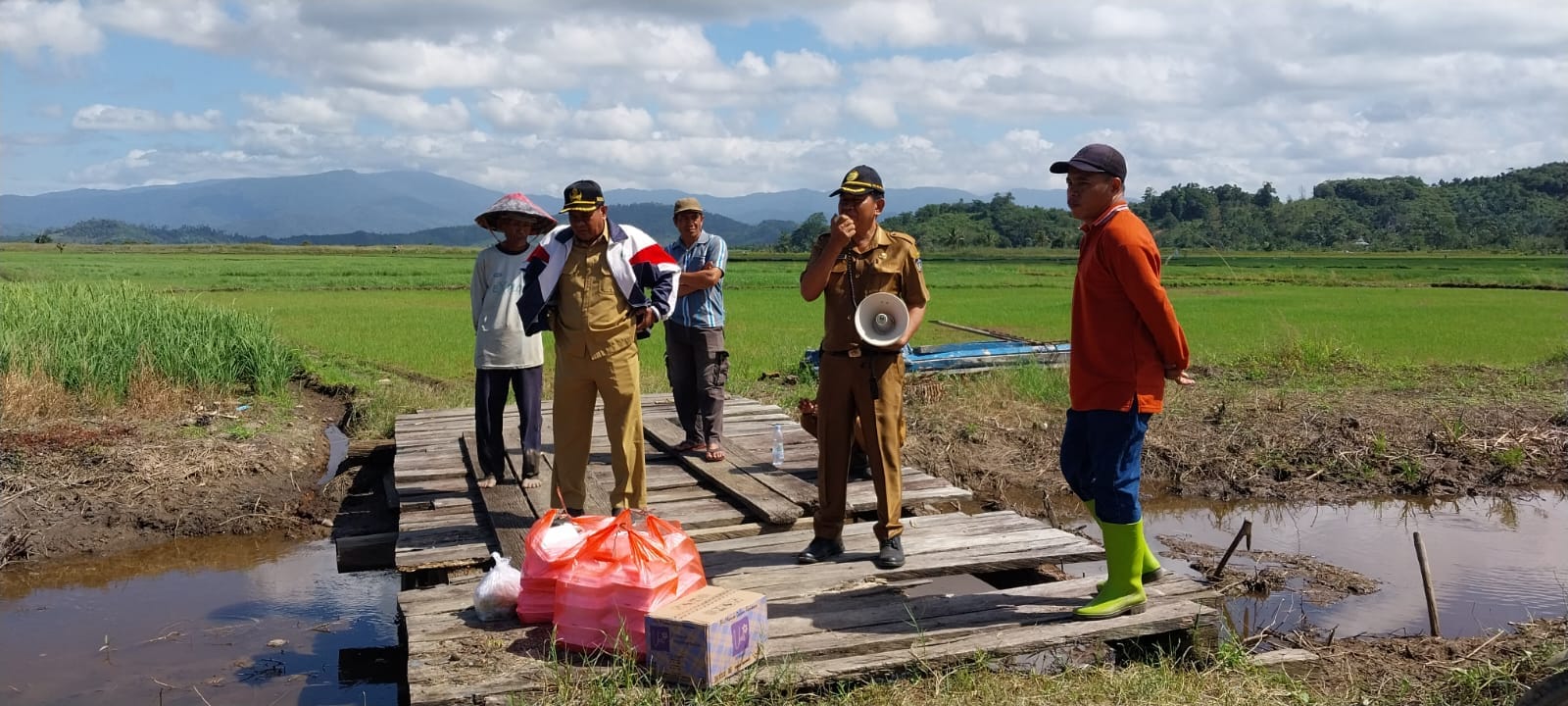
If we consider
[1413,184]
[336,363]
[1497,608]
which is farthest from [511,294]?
[1413,184]

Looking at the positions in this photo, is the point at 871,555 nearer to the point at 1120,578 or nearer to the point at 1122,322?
the point at 1120,578

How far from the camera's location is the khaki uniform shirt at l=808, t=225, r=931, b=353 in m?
5.00

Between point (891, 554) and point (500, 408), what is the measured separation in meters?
2.61

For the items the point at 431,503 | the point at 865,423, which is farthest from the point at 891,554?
the point at 431,503

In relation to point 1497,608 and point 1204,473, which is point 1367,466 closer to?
point 1204,473

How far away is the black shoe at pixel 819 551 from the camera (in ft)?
17.6

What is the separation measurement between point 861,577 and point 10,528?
5869 mm

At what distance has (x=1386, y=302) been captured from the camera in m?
27.6

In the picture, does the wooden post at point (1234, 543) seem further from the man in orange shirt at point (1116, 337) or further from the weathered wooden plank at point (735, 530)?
the weathered wooden plank at point (735, 530)

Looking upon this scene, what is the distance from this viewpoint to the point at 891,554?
524cm

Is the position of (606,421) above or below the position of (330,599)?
above

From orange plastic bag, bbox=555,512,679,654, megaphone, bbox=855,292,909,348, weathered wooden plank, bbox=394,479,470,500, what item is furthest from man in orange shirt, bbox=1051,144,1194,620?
weathered wooden plank, bbox=394,479,470,500

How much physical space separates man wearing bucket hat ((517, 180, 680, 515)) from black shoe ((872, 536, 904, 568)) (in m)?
1.27

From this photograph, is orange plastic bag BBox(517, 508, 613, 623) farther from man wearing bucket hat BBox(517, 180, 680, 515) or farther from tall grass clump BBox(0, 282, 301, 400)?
tall grass clump BBox(0, 282, 301, 400)
